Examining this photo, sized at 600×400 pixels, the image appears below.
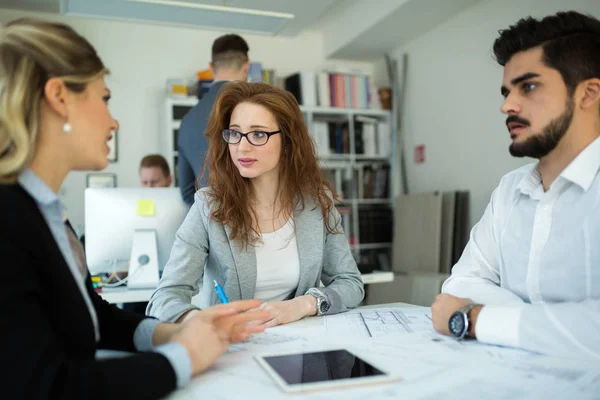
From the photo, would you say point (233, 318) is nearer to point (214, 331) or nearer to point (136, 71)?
point (214, 331)

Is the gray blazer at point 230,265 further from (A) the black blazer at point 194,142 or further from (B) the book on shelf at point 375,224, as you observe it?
(B) the book on shelf at point 375,224

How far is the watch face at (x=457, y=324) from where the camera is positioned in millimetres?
1053

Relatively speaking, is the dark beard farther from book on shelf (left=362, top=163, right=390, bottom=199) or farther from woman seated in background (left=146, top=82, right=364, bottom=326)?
book on shelf (left=362, top=163, right=390, bottom=199)

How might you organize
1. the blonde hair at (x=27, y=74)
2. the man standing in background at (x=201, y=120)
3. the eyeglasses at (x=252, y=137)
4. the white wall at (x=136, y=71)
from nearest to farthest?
1. the blonde hair at (x=27, y=74)
2. the eyeglasses at (x=252, y=137)
3. the man standing in background at (x=201, y=120)
4. the white wall at (x=136, y=71)

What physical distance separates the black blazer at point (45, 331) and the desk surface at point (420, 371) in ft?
0.27

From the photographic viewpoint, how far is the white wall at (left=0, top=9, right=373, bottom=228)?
4.55 m

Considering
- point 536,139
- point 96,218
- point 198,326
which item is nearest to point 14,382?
point 198,326

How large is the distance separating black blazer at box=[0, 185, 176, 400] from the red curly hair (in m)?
0.86

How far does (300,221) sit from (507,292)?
0.66m

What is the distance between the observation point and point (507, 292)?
1261 millimetres

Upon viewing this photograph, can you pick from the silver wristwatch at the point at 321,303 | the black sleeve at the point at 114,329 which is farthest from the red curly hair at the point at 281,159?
the black sleeve at the point at 114,329

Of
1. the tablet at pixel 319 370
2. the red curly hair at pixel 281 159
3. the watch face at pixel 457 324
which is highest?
the red curly hair at pixel 281 159

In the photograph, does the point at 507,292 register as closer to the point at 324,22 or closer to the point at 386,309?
the point at 386,309

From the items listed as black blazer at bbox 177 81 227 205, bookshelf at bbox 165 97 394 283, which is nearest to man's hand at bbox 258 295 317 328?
black blazer at bbox 177 81 227 205
